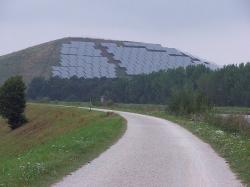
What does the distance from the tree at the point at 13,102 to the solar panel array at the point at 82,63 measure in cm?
7128

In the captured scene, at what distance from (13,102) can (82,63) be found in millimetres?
100184

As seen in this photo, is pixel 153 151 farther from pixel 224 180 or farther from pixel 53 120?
pixel 53 120

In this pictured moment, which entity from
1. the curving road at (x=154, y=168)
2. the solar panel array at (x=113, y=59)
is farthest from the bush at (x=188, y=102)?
the solar panel array at (x=113, y=59)

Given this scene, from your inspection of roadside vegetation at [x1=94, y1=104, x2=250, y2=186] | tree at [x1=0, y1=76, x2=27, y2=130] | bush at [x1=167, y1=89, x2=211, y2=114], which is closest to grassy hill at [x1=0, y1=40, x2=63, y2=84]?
tree at [x1=0, y1=76, x2=27, y2=130]

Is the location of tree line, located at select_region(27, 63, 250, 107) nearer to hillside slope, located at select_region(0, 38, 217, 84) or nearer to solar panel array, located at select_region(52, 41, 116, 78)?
solar panel array, located at select_region(52, 41, 116, 78)

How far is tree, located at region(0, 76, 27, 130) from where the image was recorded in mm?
64875

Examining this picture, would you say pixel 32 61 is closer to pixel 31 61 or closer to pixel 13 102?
pixel 31 61

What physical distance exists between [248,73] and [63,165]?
278 ft

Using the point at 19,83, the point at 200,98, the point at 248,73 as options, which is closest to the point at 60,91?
the point at 248,73

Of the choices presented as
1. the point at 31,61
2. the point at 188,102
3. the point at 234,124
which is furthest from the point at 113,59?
the point at 234,124

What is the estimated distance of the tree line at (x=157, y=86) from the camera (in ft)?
313

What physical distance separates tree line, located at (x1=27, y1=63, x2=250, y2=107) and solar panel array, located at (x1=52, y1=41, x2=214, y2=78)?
14.0 meters

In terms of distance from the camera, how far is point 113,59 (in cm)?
17188

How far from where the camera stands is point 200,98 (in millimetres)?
49812
